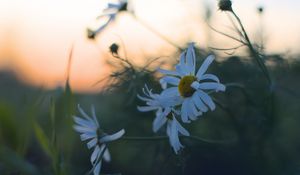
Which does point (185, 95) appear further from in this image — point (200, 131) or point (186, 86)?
point (200, 131)

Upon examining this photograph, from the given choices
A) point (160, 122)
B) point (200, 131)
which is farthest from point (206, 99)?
point (200, 131)

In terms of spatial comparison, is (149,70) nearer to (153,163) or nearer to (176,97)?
(153,163)

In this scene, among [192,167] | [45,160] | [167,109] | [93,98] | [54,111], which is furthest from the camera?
[93,98]

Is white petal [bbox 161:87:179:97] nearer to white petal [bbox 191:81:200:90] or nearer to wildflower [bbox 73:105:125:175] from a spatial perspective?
white petal [bbox 191:81:200:90]

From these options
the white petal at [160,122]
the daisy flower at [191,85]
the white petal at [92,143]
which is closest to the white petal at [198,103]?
the daisy flower at [191,85]

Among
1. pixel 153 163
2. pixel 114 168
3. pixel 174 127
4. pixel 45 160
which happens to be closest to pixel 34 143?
pixel 45 160

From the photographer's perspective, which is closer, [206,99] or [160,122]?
[206,99]

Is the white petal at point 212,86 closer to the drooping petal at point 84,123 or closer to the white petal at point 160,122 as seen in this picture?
the white petal at point 160,122
